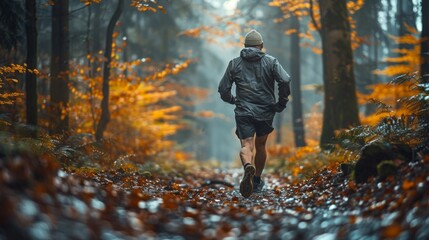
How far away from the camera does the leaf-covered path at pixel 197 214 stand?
123 inches

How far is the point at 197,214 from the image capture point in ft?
14.9

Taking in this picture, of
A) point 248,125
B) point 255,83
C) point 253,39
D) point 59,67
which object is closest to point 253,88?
point 255,83

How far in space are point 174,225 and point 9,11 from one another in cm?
486

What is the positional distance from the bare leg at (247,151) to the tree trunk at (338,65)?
4013 millimetres

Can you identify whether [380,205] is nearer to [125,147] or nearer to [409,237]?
[409,237]

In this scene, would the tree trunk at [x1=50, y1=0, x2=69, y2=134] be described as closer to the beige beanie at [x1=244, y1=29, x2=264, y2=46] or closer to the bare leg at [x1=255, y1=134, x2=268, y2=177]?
the beige beanie at [x1=244, y1=29, x2=264, y2=46]

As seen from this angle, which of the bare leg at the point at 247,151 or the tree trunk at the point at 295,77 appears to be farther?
the tree trunk at the point at 295,77

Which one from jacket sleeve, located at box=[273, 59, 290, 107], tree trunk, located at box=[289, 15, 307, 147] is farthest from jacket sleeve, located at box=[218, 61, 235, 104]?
tree trunk, located at box=[289, 15, 307, 147]

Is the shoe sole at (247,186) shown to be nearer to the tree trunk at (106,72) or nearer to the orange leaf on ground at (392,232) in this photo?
the orange leaf on ground at (392,232)

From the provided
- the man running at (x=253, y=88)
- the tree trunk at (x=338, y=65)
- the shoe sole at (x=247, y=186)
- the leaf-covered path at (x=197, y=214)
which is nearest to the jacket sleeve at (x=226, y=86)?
the man running at (x=253, y=88)

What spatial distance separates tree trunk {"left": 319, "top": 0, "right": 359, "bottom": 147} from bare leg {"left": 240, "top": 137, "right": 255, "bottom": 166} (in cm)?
401

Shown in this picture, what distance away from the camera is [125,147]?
12.9 metres

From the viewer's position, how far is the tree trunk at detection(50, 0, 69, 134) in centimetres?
990

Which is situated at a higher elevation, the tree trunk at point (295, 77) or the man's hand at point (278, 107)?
the tree trunk at point (295, 77)
